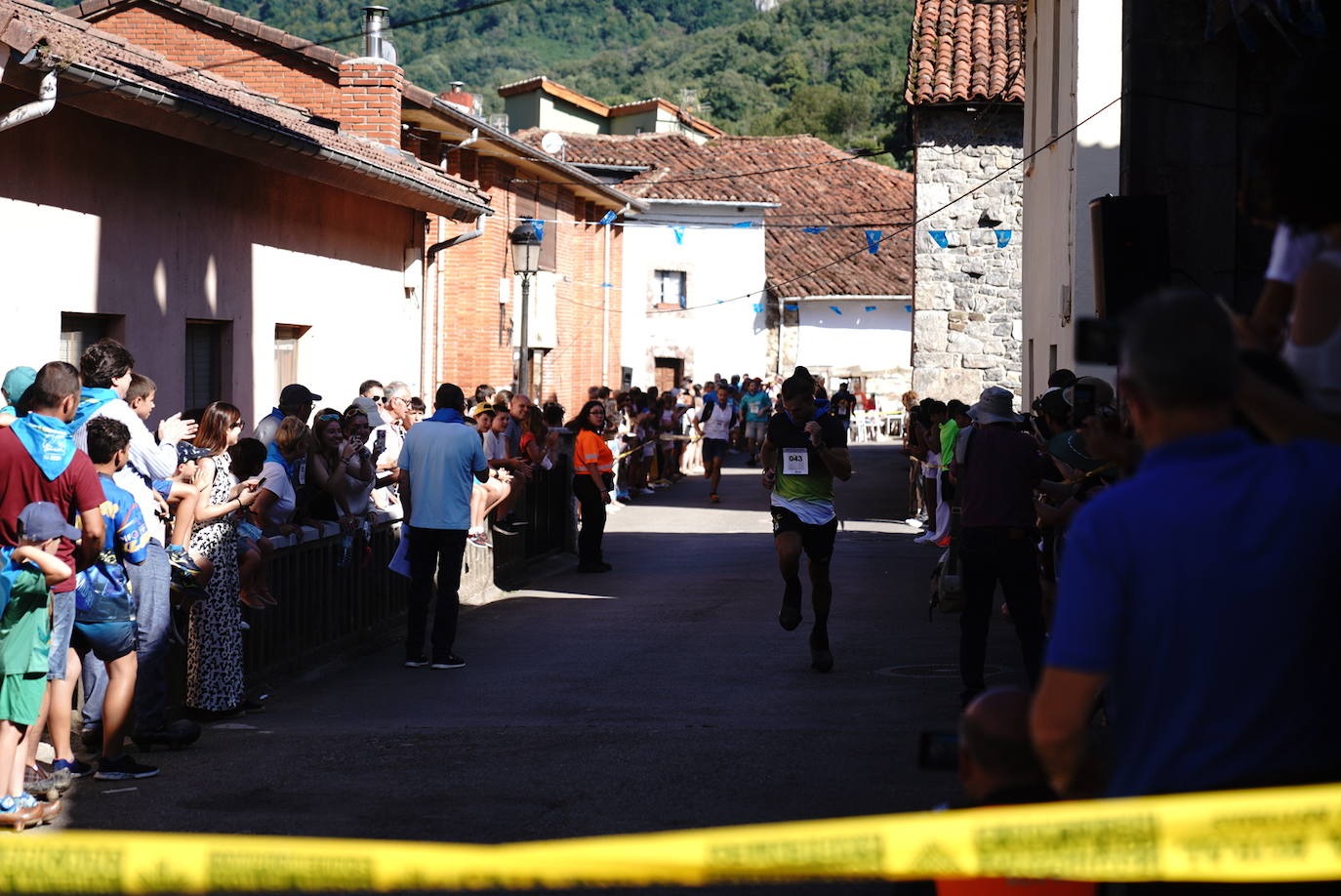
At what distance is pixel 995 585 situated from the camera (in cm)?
929

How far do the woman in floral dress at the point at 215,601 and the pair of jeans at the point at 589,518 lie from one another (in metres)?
8.67

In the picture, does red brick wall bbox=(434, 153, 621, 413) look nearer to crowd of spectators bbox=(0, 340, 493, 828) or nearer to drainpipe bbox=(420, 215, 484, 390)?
drainpipe bbox=(420, 215, 484, 390)

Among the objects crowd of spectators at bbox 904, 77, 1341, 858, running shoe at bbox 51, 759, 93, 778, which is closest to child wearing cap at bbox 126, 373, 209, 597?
running shoe at bbox 51, 759, 93, 778

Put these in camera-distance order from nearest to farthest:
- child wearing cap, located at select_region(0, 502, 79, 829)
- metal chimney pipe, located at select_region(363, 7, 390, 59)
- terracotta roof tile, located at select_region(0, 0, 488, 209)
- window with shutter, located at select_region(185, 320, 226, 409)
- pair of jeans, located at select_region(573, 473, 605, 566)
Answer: child wearing cap, located at select_region(0, 502, 79, 829) → terracotta roof tile, located at select_region(0, 0, 488, 209) → window with shutter, located at select_region(185, 320, 226, 409) → pair of jeans, located at select_region(573, 473, 605, 566) → metal chimney pipe, located at select_region(363, 7, 390, 59)

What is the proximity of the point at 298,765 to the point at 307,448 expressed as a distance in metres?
3.49

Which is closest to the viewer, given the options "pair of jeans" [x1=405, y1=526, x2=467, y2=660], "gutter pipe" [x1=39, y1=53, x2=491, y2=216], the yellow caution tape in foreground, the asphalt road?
the yellow caution tape in foreground

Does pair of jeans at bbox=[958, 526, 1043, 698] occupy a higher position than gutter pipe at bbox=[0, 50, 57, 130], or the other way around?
gutter pipe at bbox=[0, 50, 57, 130]

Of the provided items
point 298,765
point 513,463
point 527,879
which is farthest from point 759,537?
point 527,879

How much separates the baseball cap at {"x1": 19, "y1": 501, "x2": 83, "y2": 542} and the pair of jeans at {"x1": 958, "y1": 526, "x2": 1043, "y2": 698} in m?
4.77

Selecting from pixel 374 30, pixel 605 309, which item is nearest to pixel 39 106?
pixel 374 30

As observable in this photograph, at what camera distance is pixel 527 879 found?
2721 mm

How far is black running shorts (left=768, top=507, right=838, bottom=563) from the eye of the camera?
36.8ft

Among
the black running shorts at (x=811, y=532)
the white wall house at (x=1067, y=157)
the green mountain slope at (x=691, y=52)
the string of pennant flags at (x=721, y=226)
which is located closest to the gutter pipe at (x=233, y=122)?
the black running shorts at (x=811, y=532)

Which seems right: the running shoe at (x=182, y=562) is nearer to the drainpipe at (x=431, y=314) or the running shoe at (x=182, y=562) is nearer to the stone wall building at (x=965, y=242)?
the drainpipe at (x=431, y=314)
